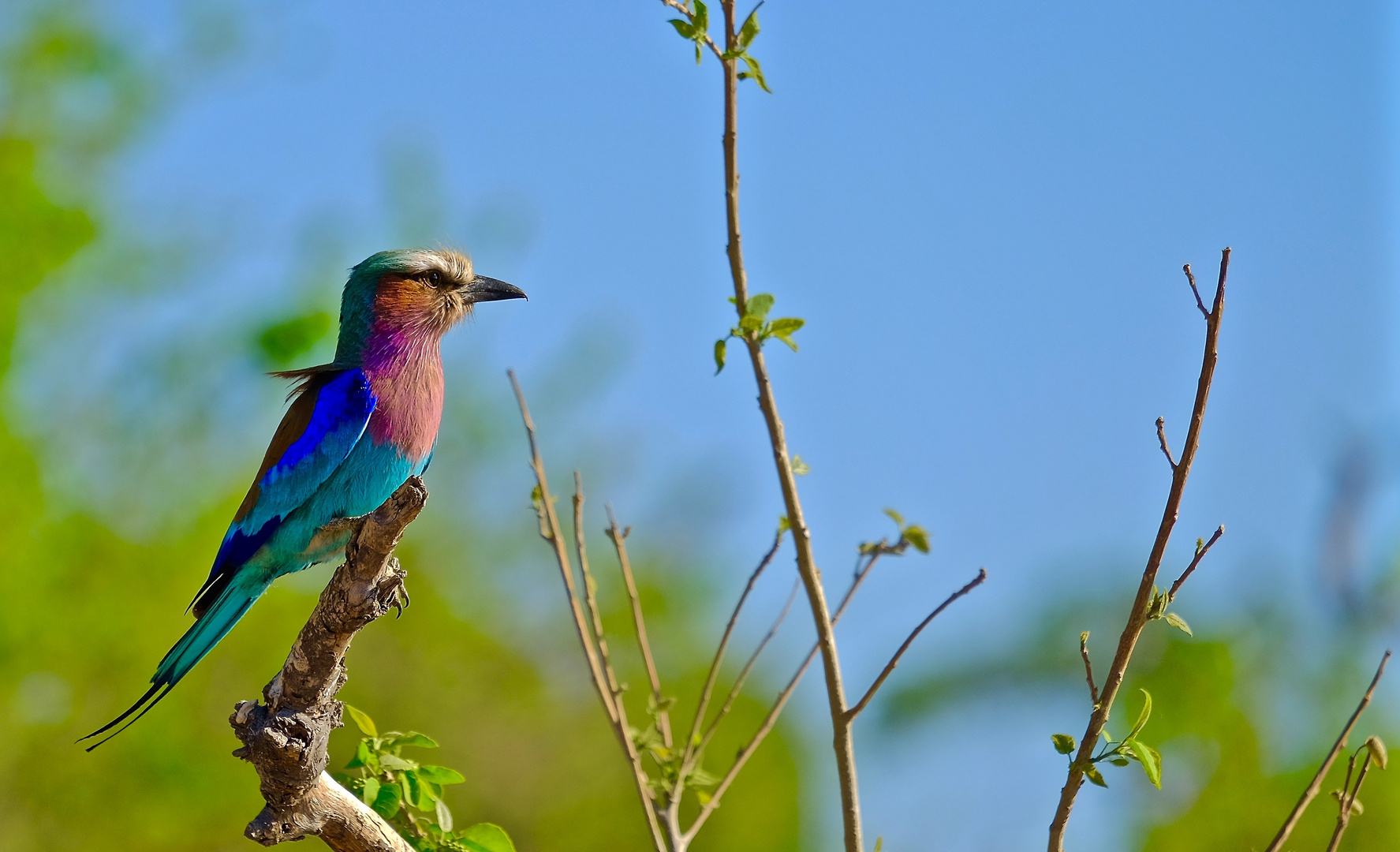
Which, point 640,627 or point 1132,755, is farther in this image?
point 640,627

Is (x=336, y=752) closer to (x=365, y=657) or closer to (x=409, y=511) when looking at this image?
(x=365, y=657)

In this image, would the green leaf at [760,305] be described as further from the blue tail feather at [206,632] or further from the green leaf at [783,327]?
the blue tail feather at [206,632]

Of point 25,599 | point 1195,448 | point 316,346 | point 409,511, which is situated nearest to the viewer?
point 1195,448

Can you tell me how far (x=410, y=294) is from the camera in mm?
4887

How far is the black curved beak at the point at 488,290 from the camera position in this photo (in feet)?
16.8

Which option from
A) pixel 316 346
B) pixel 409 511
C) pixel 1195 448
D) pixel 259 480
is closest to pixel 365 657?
pixel 316 346

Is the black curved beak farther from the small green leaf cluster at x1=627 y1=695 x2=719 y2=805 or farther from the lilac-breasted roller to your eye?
the small green leaf cluster at x1=627 y1=695 x2=719 y2=805

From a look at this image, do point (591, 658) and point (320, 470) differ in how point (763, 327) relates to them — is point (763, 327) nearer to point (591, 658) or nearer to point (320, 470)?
point (591, 658)

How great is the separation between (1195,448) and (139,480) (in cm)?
1481

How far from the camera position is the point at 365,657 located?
17.5 metres

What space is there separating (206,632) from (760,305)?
7.80 ft

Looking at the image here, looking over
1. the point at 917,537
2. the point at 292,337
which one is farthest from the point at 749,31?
the point at 292,337

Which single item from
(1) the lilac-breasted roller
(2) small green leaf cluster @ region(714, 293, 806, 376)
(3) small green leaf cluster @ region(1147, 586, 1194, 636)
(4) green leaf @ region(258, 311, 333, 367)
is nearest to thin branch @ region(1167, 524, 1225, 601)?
(3) small green leaf cluster @ region(1147, 586, 1194, 636)

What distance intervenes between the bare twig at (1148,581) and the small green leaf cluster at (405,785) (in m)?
1.44
